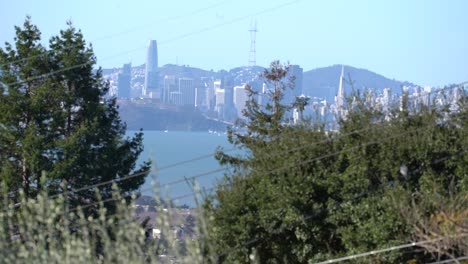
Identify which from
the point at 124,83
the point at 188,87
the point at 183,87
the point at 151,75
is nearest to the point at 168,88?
the point at 183,87

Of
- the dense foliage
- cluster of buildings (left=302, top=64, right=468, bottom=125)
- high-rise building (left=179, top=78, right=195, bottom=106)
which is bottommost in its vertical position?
the dense foliage

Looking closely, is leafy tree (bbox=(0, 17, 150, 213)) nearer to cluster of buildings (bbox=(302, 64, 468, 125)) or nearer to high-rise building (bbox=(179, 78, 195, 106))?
cluster of buildings (bbox=(302, 64, 468, 125))

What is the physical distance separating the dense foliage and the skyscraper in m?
72.9

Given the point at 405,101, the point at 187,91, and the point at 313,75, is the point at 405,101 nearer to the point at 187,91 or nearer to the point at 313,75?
the point at 313,75

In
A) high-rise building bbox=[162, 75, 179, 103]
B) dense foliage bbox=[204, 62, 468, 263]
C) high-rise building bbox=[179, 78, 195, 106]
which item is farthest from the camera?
high-rise building bbox=[162, 75, 179, 103]

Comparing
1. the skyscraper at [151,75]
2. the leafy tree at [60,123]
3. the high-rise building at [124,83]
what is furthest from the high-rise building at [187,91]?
the leafy tree at [60,123]

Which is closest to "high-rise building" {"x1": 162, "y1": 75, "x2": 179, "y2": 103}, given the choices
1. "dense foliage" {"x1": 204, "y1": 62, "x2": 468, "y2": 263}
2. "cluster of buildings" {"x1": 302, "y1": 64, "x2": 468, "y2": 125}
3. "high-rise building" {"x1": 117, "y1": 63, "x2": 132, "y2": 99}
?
"high-rise building" {"x1": 117, "y1": 63, "x2": 132, "y2": 99}

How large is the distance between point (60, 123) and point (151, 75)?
68.4 metres

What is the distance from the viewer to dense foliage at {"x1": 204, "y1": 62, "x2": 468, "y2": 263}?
543 inches

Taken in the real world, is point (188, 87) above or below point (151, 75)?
below

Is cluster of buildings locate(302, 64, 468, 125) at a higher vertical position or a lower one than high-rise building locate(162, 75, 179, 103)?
lower

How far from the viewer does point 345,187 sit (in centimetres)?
1445

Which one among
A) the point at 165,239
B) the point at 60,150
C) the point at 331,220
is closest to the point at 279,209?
the point at 331,220

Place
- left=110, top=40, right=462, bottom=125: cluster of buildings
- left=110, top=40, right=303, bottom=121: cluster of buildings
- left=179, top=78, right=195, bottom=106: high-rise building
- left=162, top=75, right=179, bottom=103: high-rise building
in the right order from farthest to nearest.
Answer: left=162, top=75, right=179, bottom=103: high-rise building < left=179, top=78, right=195, bottom=106: high-rise building < left=110, top=40, right=303, bottom=121: cluster of buildings < left=110, top=40, right=462, bottom=125: cluster of buildings
